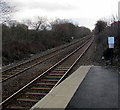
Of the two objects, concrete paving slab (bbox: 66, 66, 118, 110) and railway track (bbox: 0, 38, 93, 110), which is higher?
concrete paving slab (bbox: 66, 66, 118, 110)

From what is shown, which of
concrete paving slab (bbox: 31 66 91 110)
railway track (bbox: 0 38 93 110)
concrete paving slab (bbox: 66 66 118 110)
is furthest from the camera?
railway track (bbox: 0 38 93 110)

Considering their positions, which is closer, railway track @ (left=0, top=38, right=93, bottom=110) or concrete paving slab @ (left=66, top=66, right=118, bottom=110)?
concrete paving slab @ (left=66, top=66, right=118, bottom=110)

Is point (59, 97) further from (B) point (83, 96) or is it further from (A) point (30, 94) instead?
(A) point (30, 94)

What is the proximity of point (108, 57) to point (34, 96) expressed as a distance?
10589 millimetres

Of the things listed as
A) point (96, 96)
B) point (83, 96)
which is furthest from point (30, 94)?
point (96, 96)

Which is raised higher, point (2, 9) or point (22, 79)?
point (2, 9)

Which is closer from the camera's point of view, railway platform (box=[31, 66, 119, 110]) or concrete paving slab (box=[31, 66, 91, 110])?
railway platform (box=[31, 66, 119, 110])

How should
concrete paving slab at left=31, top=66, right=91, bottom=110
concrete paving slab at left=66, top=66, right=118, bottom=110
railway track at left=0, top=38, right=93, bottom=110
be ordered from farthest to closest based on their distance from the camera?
1. railway track at left=0, top=38, right=93, bottom=110
2. concrete paving slab at left=31, top=66, right=91, bottom=110
3. concrete paving slab at left=66, top=66, right=118, bottom=110

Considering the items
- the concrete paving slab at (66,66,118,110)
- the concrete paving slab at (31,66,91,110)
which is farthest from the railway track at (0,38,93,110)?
the concrete paving slab at (66,66,118,110)

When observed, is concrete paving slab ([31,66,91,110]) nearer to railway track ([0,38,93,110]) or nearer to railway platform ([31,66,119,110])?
railway platform ([31,66,119,110])

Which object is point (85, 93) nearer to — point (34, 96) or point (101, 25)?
point (34, 96)

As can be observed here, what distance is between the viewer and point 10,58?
20016 millimetres

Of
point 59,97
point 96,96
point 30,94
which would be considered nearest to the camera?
point 96,96

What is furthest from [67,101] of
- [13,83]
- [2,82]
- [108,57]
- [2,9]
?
[2,9]
